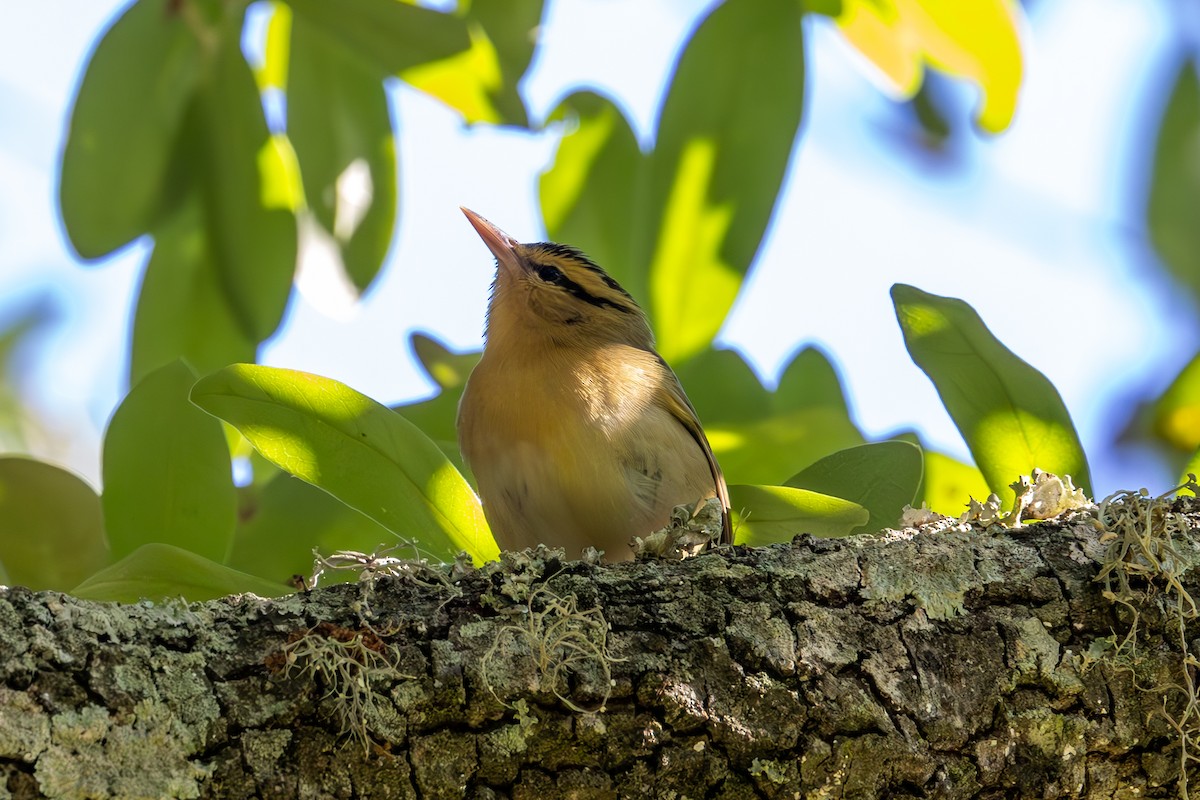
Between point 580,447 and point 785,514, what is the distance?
3.49 ft

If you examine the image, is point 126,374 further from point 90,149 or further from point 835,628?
point 835,628

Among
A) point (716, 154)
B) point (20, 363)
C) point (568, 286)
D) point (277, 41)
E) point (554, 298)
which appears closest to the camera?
point (716, 154)

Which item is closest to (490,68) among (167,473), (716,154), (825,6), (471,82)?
(471,82)

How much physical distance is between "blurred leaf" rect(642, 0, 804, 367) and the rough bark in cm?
142

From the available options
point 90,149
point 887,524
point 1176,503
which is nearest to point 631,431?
point 887,524

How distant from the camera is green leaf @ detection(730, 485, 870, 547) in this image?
3.15 metres

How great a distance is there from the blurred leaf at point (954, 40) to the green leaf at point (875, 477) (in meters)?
1.68

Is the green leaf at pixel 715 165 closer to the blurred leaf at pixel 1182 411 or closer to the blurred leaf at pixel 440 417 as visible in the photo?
the blurred leaf at pixel 440 417

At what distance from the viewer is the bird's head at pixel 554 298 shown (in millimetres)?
4961

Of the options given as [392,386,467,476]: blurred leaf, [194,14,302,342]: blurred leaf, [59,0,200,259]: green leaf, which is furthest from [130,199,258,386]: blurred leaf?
[392,386,467,476]: blurred leaf

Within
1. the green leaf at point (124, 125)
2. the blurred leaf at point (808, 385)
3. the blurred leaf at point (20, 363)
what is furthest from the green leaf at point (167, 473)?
the blurred leaf at point (20, 363)

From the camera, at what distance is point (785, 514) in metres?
3.29

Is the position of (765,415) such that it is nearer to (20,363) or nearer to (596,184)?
(596,184)

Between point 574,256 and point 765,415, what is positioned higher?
point 574,256
